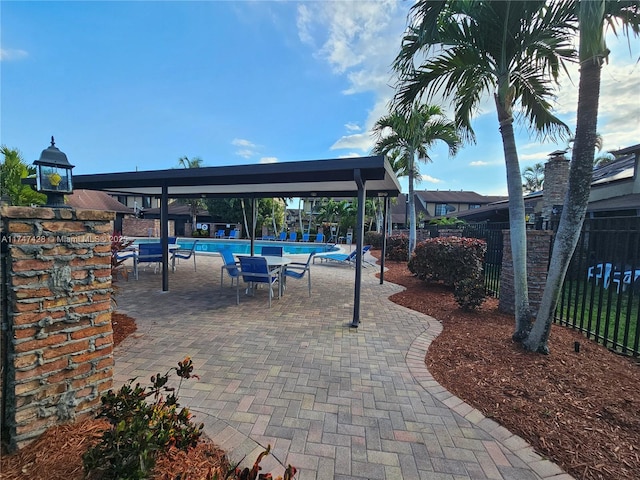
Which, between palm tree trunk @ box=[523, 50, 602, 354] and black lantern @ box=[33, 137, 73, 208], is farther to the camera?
palm tree trunk @ box=[523, 50, 602, 354]

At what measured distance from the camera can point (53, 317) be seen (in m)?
1.80

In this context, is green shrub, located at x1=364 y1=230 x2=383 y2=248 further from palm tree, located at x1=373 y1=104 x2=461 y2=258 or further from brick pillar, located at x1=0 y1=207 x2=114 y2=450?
brick pillar, located at x1=0 y1=207 x2=114 y2=450

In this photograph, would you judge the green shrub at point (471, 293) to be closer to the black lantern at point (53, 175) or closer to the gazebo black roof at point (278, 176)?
the gazebo black roof at point (278, 176)

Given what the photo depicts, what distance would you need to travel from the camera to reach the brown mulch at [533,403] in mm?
1671

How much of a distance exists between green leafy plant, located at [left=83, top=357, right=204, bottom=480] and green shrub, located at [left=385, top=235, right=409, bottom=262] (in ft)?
44.0

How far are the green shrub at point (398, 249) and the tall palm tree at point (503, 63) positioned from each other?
Result: 9.79m

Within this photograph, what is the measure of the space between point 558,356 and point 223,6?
8915 mm

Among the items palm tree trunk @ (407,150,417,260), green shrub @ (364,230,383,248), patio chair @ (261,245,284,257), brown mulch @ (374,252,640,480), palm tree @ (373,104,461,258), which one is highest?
palm tree @ (373,104,461,258)

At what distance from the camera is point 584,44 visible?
2885 mm

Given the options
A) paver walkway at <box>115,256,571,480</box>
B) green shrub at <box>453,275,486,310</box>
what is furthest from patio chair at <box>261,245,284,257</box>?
green shrub at <box>453,275,486,310</box>

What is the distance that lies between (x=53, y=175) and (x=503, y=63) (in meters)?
5.16

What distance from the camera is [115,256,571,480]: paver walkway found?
206 cm

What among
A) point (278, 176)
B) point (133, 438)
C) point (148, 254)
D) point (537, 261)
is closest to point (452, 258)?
point (537, 261)

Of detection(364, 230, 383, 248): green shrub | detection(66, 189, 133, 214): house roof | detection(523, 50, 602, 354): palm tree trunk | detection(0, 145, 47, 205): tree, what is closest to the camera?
detection(523, 50, 602, 354): palm tree trunk
